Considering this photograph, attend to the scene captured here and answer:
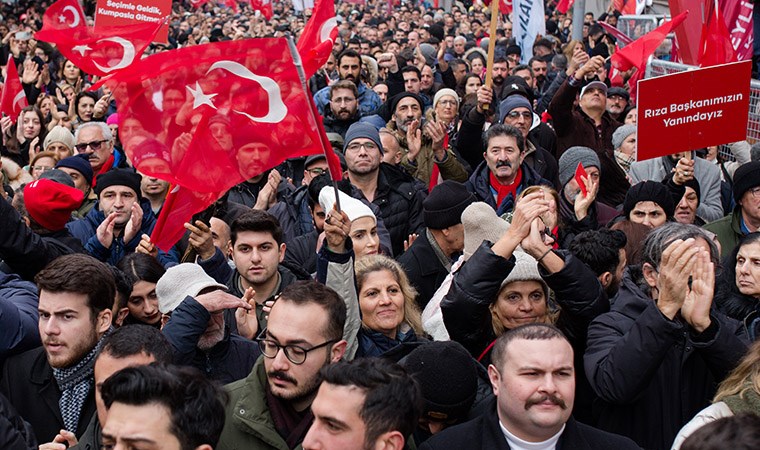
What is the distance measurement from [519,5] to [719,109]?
7.46 metres

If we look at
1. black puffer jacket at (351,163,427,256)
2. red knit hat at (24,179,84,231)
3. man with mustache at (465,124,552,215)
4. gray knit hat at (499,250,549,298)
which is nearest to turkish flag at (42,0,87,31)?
black puffer jacket at (351,163,427,256)

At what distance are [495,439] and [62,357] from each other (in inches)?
72.1

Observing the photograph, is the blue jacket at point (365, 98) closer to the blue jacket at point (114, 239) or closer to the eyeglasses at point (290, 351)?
the blue jacket at point (114, 239)

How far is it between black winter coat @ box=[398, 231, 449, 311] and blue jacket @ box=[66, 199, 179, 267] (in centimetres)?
A: 142

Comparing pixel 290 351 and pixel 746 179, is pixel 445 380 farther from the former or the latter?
pixel 746 179

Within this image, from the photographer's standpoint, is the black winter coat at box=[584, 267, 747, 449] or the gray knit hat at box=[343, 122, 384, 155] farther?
the gray knit hat at box=[343, 122, 384, 155]

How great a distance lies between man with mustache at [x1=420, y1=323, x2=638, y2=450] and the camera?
3.43 metres

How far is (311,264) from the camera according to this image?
251 inches

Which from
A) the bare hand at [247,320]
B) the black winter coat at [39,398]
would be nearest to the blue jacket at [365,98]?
the bare hand at [247,320]

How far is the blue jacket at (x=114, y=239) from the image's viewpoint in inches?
249

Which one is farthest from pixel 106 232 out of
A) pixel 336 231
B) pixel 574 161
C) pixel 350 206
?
pixel 574 161

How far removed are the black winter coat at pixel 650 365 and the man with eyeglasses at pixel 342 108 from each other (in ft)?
19.0

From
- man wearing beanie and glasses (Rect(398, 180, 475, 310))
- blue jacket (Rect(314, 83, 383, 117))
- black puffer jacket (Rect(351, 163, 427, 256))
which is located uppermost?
man wearing beanie and glasses (Rect(398, 180, 475, 310))

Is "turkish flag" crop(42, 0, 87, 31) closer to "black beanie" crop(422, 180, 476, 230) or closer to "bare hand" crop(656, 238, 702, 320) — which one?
"black beanie" crop(422, 180, 476, 230)
